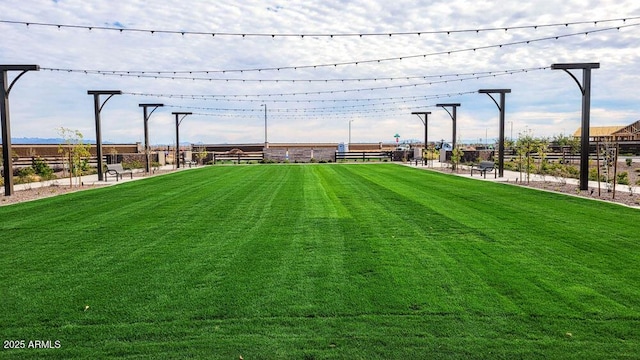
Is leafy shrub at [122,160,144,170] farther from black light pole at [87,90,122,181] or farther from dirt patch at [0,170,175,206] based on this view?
A: dirt patch at [0,170,175,206]

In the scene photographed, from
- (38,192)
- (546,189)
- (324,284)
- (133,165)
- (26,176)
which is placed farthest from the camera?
(133,165)

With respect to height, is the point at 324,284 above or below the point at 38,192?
below

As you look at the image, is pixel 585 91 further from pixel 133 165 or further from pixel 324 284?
pixel 133 165

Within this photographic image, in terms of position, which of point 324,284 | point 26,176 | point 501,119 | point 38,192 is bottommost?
point 324,284

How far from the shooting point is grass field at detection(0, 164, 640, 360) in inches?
150

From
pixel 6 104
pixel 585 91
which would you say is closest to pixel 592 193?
pixel 585 91

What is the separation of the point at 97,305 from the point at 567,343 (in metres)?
4.22

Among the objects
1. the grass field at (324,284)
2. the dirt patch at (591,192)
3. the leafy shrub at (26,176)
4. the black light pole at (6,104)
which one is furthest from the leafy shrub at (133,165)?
the dirt patch at (591,192)

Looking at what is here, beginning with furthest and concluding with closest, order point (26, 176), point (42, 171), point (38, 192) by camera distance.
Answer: point (42, 171) → point (26, 176) → point (38, 192)

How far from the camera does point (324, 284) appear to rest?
520cm

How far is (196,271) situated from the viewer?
5730mm

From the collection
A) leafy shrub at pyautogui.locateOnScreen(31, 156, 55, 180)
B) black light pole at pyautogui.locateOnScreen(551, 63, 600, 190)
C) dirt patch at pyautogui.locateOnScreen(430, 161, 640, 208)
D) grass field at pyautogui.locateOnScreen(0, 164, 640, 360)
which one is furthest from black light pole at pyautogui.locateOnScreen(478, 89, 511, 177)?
leafy shrub at pyautogui.locateOnScreen(31, 156, 55, 180)

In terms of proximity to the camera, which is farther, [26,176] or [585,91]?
[26,176]

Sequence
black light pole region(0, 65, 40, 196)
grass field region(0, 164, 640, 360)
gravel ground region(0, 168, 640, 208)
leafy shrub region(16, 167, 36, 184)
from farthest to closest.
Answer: leafy shrub region(16, 167, 36, 184) < black light pole region(0, 65, 40, 196) < gravel ground region(0, 168, 640, 208) < grass field region(0, 164, 640, 360)
